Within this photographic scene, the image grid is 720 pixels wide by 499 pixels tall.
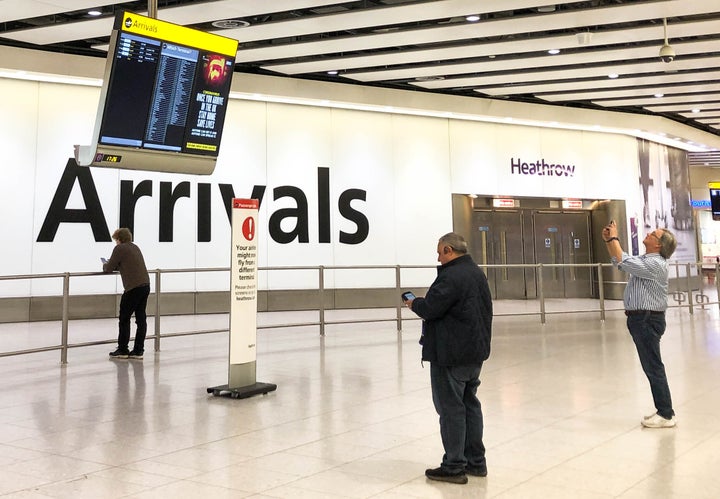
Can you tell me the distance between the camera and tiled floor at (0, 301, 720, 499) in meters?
3.61

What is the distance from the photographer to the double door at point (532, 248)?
17.4m

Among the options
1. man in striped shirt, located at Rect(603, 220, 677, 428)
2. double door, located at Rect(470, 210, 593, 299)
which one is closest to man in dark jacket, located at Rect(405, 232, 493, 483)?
man in striped shirt, located at Rect(603, 220, 677, 428)

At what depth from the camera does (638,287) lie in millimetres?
4988

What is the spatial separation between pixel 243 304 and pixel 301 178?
9042mm

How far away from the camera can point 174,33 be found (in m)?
5.86

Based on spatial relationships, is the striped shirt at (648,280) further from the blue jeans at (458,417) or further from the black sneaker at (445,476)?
the black sneaker at (445,476)

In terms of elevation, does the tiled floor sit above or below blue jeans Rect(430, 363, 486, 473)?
below

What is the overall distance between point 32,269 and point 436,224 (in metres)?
9.16

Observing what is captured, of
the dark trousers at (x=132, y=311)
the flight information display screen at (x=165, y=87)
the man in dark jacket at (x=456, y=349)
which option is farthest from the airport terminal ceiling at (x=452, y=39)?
the man in dark jacket at (x=456, y=349)

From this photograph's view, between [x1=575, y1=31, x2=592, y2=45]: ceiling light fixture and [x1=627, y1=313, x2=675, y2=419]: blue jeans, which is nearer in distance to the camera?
[x1=627, y1=313, x2=675, y2=419]: blue jeans

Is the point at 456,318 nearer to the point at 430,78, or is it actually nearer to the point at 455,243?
the point at 455,243

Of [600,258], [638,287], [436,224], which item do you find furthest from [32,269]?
[600,258]

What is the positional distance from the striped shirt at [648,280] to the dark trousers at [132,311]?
19.3 ft

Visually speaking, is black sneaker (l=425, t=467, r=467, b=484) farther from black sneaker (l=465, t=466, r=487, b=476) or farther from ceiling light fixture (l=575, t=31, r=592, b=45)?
ceiling light fixture (l=575, t=31, r=592, b=45)
